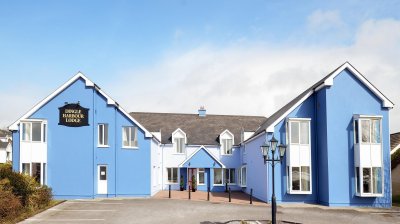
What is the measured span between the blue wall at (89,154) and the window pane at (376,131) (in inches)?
673

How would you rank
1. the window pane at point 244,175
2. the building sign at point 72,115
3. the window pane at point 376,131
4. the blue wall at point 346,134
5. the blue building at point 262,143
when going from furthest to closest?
the window pane at point 244,175, the building sign at point 72,115, the window pane at point 376,131, the blue building at point 262,143, the blue wall at point 346,134

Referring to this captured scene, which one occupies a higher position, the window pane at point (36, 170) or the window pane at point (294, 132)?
the window pane at point (294, 132)

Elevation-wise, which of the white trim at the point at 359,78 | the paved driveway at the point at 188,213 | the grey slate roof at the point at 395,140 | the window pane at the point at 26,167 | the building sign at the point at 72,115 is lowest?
the paved driveway at the point at 188,213

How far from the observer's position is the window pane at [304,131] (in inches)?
1196

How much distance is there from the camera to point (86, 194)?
1267 inches

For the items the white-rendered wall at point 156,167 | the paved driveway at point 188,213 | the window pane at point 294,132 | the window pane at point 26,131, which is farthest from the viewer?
the white-rendered wall at point 156,167

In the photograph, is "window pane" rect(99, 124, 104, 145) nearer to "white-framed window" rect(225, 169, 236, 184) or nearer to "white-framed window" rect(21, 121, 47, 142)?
"white-framed window" rect(21, 121, 47, 142)

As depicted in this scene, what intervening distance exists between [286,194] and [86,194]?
1522 centimetres

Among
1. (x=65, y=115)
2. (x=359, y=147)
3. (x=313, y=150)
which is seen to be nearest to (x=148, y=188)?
(x=65, y=115)

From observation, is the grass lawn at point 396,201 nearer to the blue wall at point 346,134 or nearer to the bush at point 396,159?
the bush at point 396,159

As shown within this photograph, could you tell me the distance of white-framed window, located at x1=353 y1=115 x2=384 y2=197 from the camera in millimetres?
28609

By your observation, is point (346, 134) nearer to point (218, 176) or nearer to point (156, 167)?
point (218, 176)

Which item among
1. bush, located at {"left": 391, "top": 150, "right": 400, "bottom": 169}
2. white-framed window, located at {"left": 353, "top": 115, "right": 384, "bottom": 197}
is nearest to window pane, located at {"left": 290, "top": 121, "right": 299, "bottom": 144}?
white-framed window, located at {"left": 353, "top": 115, "right": 384, "bottom": 197}

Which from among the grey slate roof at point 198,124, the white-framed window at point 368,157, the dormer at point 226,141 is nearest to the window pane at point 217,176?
the dormer at point 226,141
